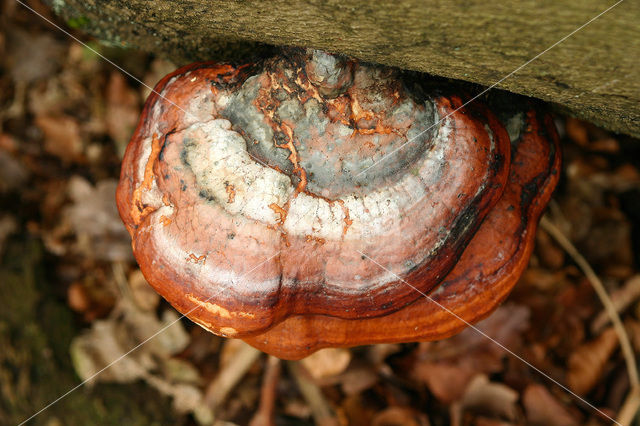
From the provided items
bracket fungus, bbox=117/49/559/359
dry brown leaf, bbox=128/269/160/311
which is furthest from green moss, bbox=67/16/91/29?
dry brown leaf, bbox=128/269/160/311

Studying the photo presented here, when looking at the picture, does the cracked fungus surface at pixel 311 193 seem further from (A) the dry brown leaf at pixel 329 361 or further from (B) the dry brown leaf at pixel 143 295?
(B) the dry brown leaf at pixel 143 295

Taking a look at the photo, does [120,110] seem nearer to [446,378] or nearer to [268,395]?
[268,395]

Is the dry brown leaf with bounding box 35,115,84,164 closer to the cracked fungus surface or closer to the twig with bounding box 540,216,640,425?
the cracked fungus surface

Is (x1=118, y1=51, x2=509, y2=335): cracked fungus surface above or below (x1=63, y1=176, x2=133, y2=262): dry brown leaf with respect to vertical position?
above

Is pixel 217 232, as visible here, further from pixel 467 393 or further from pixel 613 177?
pixel 613 177

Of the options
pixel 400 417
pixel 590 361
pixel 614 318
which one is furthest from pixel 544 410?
pixel 400 417

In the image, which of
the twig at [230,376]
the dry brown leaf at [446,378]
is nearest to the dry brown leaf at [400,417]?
the dry brown leaf at [446,378]

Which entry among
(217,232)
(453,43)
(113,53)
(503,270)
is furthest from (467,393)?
(113,53)
